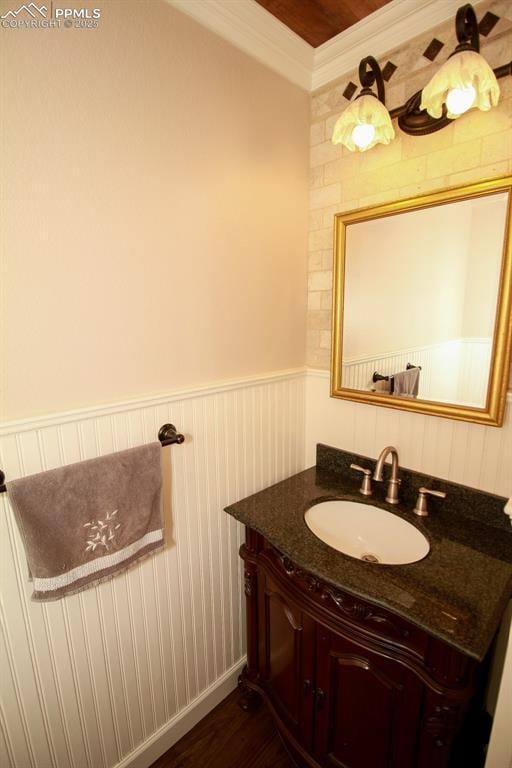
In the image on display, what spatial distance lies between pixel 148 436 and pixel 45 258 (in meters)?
0.57

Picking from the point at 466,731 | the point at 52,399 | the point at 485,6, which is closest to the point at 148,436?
the point at 52,399

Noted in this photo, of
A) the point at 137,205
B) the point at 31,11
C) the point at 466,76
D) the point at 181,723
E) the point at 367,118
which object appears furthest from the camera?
→ the point at 181,723

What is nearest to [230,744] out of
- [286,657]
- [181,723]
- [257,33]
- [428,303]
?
[181,723]

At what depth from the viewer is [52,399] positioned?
36.4 inches

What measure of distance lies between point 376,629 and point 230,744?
3.18 feet

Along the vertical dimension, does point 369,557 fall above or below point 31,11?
below

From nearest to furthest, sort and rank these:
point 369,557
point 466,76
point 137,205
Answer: point 466,76
point 137,205
point 369,557

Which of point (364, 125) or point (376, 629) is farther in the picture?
point (364, 125)

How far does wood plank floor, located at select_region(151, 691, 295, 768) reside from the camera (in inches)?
51.2

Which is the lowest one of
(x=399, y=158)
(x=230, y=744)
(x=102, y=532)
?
(x=230, y=744)

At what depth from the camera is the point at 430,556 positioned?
1.02 metres

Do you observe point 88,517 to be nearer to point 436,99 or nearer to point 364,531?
point 364,531

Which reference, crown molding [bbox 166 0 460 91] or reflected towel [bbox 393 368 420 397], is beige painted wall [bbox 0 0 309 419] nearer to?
crown molding [bbox 166 0 460 91]

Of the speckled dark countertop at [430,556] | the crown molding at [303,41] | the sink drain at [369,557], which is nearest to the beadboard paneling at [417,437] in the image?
the speckled dark countertop at [430,556]
